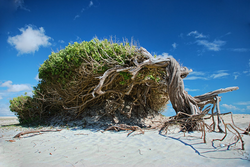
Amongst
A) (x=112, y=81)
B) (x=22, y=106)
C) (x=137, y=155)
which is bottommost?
(x=137, y=155)

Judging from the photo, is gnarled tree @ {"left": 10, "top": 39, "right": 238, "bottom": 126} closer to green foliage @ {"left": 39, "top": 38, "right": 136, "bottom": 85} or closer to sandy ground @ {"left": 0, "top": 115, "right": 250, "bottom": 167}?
green foliage @ {"left": 39, "top": 38, "right": 136, "bottom": 85}

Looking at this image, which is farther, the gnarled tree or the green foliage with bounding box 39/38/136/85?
the green foliage with bounding box 39/38/136/85

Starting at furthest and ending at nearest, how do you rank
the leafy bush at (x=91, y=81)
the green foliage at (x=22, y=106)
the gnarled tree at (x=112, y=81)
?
1. the green foliage at (x=22, y=106)
2. the leafy bush at (x=91, y=81)
3. the gnarled tree at (x=112, y=81)

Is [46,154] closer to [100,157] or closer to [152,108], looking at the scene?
[100,157]

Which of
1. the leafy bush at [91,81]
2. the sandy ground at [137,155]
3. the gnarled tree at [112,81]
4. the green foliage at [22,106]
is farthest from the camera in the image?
the green foliage at [22,106]

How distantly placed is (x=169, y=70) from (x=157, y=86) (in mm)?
2515


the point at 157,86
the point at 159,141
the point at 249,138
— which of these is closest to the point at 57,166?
the point at 159,141

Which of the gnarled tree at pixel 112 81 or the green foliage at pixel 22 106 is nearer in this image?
the gnarled tree at pixel 112 81

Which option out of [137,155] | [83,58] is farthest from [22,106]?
[137,155]

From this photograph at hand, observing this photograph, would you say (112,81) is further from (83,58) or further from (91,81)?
(83,58)

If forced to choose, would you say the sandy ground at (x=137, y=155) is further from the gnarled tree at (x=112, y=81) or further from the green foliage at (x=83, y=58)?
the green foliage at (x=83, y=58)

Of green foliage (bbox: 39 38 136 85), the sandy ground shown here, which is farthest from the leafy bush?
the sandy ground

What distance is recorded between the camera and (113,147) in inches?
174

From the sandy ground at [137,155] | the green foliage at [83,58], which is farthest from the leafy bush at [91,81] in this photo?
the sandy ground at [137,155]
